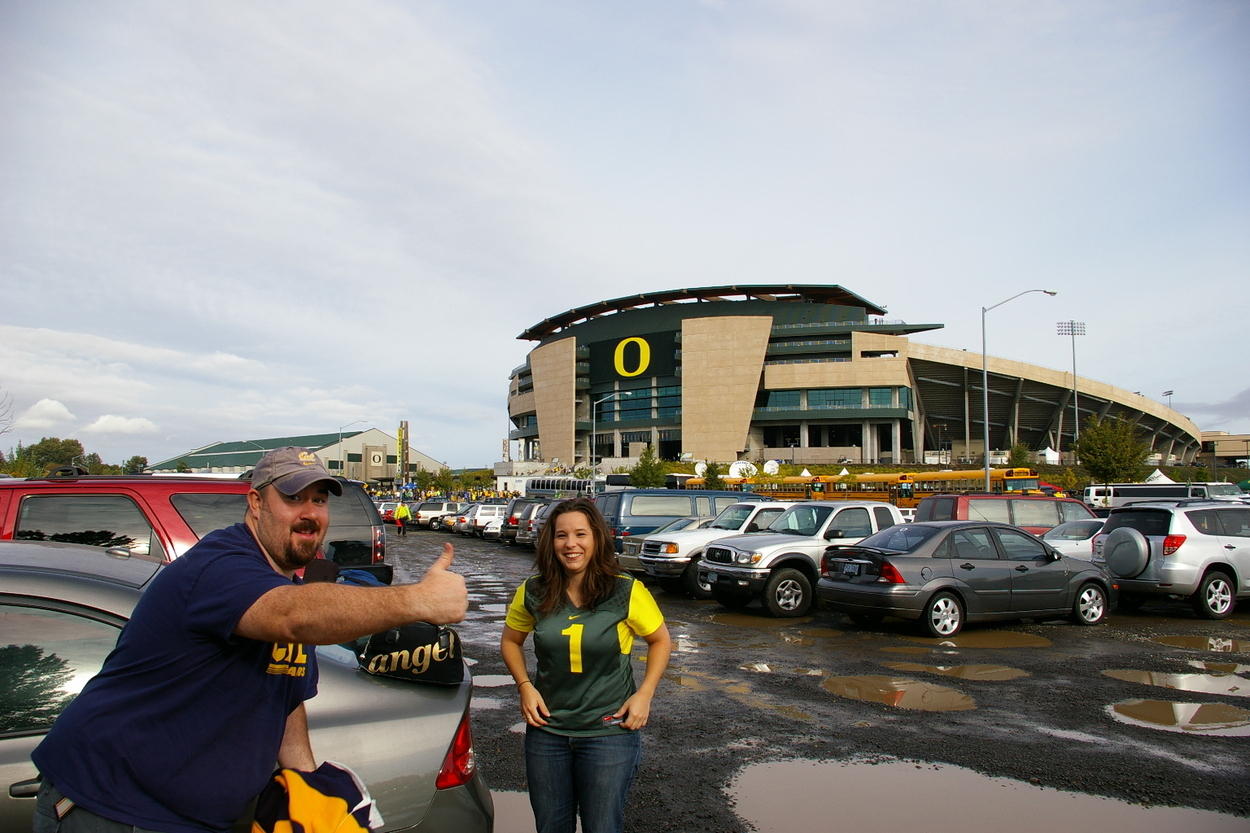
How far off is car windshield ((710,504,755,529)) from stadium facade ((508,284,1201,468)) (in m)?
65.3

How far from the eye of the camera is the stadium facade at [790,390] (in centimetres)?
8894

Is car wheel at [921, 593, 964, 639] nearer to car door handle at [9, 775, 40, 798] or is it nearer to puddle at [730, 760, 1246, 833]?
puddle at [730, 760, 1246, 833]

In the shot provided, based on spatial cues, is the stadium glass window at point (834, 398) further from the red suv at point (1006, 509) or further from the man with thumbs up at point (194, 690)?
the man with thumbs up at point (194, 690)

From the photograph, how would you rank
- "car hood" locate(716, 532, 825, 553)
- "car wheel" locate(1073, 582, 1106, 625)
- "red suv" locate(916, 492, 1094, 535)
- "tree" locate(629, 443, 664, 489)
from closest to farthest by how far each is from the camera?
1. "car wheel" locate(1073, 582, 1106, 625)
2. "car hood" locate(716, 532, 825, 553)
3. "red suv" locate(916, 492, 1094, 535)
4. "tree" locate(629, 443, 664, 489)

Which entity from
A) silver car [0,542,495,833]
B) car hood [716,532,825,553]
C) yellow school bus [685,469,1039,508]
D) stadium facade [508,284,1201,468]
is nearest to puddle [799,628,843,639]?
car hood [716,532,825,553]

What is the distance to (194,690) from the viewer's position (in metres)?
2.11

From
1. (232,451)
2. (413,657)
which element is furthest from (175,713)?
(232,451)

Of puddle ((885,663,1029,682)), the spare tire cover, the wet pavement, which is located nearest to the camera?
the wet pavement

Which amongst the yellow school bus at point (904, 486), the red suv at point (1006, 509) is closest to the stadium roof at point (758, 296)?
the yellow school bus at point (904, 486)

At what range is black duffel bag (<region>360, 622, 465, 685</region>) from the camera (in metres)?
3.20

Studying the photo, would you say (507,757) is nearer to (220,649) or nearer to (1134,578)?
(220,649)

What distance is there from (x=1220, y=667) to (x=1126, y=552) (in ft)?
13.1

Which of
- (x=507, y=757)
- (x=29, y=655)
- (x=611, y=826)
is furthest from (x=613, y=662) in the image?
(x=507, y=757)

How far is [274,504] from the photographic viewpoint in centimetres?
236
